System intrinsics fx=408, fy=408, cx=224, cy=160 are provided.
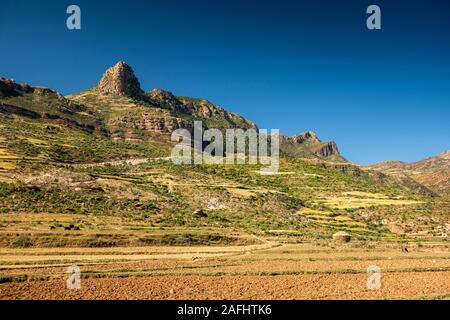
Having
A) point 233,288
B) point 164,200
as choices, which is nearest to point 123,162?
point 164,200

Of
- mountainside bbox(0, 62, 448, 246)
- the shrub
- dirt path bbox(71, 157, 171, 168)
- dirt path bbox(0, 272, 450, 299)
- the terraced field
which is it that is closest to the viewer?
dirt path bbox(0, 272, 450, 299)

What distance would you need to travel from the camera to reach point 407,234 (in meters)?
82.5

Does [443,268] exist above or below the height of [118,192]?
below

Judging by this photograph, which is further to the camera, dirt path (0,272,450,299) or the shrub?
the shrub

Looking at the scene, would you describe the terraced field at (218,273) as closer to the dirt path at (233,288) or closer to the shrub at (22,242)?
the dirt path at (233,288)

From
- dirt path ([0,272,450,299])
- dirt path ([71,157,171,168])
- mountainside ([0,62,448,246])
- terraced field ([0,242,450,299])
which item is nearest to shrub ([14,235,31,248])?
mountainside ([0,62,448,246])

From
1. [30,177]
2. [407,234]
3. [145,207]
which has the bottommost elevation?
[407,234]

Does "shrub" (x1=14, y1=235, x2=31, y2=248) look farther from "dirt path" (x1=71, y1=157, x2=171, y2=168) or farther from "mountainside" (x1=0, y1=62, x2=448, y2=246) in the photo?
"dirt path" (x1=71, y1=157, x2=171, y2=168)

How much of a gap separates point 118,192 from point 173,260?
4474 centimetres

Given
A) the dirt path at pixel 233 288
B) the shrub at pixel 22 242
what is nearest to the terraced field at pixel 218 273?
the dirt path at pixel 233 288

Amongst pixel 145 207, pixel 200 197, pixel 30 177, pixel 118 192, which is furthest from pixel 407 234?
pixel 30 177

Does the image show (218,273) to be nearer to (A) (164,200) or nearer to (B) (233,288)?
(B) (233,288)
